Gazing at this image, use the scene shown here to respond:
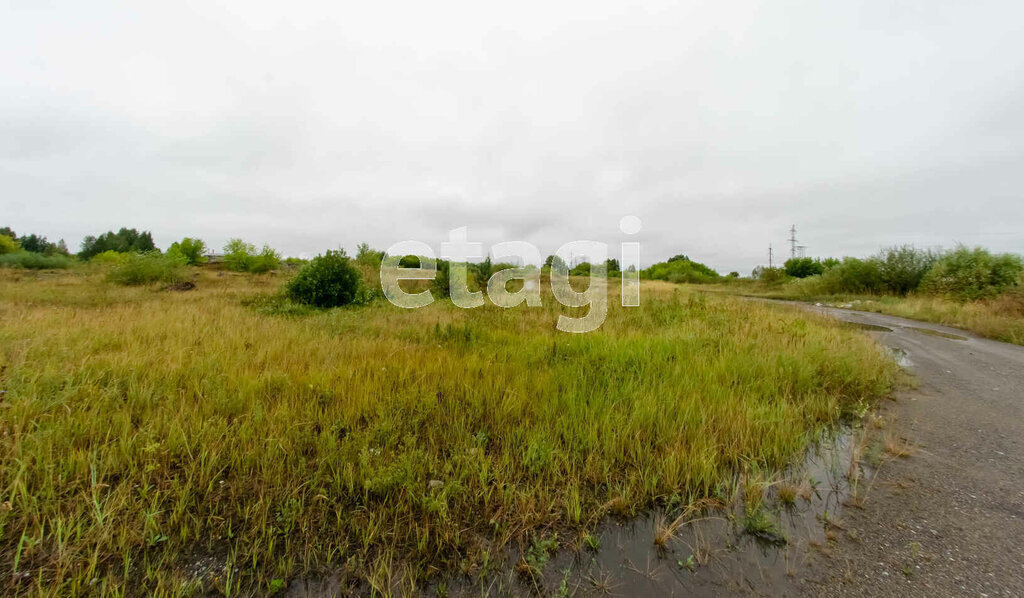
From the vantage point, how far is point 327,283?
397 inches

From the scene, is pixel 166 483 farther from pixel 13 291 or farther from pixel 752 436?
pixel 13 291

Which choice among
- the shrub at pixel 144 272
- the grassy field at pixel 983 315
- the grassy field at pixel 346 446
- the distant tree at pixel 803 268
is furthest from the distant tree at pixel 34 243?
the distant tree at pixel 803 268

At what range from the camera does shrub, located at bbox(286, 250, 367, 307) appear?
9977 millimetres

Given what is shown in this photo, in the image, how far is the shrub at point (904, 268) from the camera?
59.5 feet

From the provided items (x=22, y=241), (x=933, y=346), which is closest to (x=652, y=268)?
(x=933, y=346)

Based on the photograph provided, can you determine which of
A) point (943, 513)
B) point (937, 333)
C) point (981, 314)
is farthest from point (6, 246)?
point (981, 314)

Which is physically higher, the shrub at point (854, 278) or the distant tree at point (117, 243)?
the distant tree at point (117, 243)

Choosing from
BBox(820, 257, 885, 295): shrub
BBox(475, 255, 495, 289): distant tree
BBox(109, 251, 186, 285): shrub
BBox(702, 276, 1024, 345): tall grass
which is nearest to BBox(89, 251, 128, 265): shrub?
BBox(109, 251, 186, 285): shrub

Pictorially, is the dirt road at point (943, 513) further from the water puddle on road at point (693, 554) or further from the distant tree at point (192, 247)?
the distant tree at point (192, 247)

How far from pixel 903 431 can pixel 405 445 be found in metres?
4.75

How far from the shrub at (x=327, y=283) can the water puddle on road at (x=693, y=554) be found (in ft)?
33.2

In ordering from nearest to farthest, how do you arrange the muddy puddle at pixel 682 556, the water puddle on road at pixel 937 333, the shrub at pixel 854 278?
the muddy puddle at pixel 682 556 → the water puddle on road at pixel 937 333 → the shrub at pixel 854 278

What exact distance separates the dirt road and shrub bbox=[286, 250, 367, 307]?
11115mm

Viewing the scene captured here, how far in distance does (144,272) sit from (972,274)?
124ft
